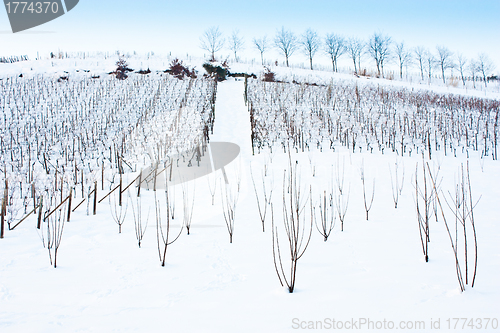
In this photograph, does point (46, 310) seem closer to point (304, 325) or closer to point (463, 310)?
point (304, 325)

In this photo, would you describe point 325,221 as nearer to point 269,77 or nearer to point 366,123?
point 366,123

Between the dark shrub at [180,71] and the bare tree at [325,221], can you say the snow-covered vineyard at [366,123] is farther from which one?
the dark shrub at [180,71]

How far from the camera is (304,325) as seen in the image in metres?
1.86

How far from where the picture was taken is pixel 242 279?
2.47 metres

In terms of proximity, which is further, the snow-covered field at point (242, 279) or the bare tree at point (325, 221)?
the bare tree at point (325, 221)

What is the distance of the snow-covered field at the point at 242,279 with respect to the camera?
6.23ft

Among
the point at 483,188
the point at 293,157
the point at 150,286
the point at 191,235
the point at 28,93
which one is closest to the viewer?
the point at 150,286

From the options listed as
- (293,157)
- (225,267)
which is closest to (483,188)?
(293,157)

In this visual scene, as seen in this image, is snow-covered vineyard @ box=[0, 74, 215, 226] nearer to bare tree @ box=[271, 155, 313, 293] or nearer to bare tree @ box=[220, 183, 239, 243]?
bare tree @ box=[220, 183, 239, 243]

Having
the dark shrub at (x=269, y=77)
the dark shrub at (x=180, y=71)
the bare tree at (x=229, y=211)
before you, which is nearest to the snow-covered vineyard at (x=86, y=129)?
the bare tree at (x=229, y=211)

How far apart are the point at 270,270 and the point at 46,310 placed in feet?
5.94

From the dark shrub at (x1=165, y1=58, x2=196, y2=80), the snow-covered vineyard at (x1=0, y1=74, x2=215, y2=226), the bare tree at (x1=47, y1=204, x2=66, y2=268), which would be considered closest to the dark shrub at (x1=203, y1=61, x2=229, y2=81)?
the dark shrub at (x1=165, y1=58, x2=196, y2=80)

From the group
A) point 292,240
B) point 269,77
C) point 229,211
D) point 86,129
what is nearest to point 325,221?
point 292,240

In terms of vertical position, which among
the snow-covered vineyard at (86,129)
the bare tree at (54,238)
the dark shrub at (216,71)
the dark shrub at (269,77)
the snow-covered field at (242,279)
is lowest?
the snow-covered field at (242,279)
